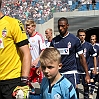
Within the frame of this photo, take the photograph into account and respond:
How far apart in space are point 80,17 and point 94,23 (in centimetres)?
153

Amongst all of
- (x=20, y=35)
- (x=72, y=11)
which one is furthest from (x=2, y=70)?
(x=72, y=11)

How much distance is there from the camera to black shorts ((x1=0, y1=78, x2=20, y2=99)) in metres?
3.55

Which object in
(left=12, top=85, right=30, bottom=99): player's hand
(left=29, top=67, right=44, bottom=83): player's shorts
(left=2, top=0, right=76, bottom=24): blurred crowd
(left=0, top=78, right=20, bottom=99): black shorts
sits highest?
(left=12, top=85, right=30, bottom=99): player's hand

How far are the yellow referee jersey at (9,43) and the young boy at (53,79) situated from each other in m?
0.62

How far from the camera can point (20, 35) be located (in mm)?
3479

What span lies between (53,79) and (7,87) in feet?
2.66

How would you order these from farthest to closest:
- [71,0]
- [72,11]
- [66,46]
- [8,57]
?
[71,0] < [72,11] < [66,46] < [8,57]

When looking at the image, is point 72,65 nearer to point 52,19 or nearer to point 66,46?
point 66,46

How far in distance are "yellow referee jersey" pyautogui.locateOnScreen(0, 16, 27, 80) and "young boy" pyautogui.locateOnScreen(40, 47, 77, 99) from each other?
0.62 m

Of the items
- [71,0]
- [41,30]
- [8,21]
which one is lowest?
[41,30]

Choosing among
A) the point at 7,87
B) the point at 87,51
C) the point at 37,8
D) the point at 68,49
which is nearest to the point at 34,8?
the point at 37,8

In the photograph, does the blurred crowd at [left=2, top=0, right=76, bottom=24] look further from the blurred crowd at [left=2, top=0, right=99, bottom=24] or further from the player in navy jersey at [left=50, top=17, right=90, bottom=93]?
the player in navy jersey at [left=50, top=17, right=90, bottom=93]

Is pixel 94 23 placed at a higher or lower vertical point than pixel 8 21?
lower

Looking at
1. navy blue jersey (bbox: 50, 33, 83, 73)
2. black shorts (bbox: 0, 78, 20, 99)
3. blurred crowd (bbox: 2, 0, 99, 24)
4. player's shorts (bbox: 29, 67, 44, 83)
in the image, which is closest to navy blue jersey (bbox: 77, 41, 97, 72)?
player's shorts (bbox: 29, 67, 44, 83)
